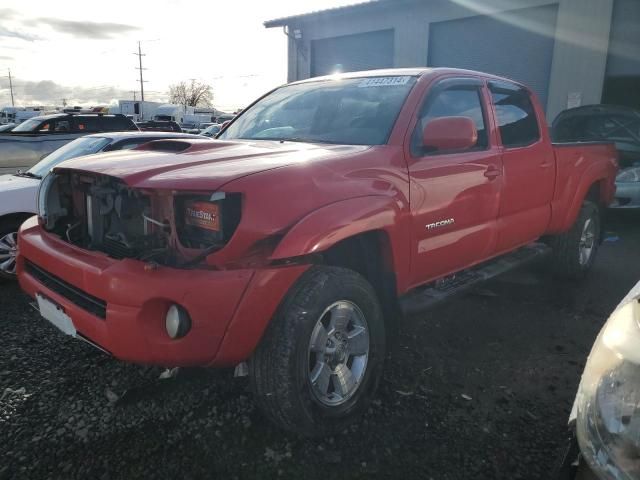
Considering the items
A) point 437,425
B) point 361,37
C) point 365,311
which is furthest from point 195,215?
point 361,37

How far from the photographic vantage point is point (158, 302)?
2.15 m

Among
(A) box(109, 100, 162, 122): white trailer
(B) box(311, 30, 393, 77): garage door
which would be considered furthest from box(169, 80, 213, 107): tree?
(B) box(311, 30, 393, 77): garage door

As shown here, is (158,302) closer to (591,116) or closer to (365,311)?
(365,311)

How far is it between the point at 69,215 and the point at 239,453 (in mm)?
1689

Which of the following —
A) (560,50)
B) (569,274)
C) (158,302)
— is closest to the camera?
(158,302)

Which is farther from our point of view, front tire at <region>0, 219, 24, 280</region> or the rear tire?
the rear tire

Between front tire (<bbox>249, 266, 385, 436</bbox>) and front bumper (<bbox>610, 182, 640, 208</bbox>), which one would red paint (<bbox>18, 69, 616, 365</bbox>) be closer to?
front tire (<bbox>249, 266, 385, 436</bbox>)

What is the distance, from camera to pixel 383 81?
11.2 ft

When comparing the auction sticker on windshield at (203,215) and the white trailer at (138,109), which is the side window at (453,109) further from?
the white trailer at (138,109)

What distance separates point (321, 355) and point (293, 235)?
676mm

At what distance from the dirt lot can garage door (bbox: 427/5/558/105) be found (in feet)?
37.6

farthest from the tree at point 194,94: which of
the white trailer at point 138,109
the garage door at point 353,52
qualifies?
the garage door at point 353,52

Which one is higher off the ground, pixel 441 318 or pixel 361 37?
pixel 361 37

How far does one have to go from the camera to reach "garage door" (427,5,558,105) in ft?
43.7
